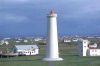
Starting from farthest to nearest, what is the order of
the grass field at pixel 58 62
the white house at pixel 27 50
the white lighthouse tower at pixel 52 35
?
the white house at pixel 27 50 < the white lighthouse tower at pixel 52 35 < the grass field at pixel 58 62

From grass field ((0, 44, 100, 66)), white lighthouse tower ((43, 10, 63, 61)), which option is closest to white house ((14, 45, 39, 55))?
grass field ((0, 44, 100, 66))

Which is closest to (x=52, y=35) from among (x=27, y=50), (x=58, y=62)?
(x=58, y=62)

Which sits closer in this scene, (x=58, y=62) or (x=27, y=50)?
(x=58, y=62)

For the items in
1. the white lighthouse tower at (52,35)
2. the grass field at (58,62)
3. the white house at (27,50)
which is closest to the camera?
the grass field at (58,62)

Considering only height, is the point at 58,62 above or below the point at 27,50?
below

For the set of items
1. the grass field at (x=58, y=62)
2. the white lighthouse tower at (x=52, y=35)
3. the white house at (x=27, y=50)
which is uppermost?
the white lighthouse tower at (x=52, y=35)

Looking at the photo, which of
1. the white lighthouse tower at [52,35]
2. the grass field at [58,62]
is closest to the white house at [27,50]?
the grass field at [58,62]

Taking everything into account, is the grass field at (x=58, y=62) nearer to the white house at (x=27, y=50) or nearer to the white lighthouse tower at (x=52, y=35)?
the white lighthouse tower at (x=52, y=35)

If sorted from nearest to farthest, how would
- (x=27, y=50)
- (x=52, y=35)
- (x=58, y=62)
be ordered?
(x=58, y=62), (x=52, y=35), (x=27, y=50)

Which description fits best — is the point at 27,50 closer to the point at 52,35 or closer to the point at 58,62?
the point at 52,35

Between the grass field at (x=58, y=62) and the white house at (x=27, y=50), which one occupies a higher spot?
the white house at (x=27, y=50)

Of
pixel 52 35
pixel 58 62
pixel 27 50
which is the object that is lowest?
pixel 58 62

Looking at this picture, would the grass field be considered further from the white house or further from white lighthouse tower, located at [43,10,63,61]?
the white house

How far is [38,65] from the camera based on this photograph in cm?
2797
